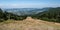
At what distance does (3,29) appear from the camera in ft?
52.7

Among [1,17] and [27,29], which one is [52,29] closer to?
[27,29]

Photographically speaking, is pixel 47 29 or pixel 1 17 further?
pixel 1 17

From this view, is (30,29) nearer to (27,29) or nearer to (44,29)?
(27,29)

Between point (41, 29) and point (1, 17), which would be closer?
point (41, 29)

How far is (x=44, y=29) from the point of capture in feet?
52.1

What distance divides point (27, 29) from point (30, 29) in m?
0.41

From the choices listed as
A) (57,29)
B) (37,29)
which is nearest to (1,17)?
(37,29)

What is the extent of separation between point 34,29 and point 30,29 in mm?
522

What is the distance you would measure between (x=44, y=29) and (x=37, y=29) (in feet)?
2.73

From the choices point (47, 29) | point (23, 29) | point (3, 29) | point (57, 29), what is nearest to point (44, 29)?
point (47, 29)

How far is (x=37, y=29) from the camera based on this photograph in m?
16.1

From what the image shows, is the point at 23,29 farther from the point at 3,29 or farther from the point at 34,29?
the point at 3,29

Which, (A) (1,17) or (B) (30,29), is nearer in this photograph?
(B) (30,29)

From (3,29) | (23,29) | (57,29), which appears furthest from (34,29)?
(3,29)
